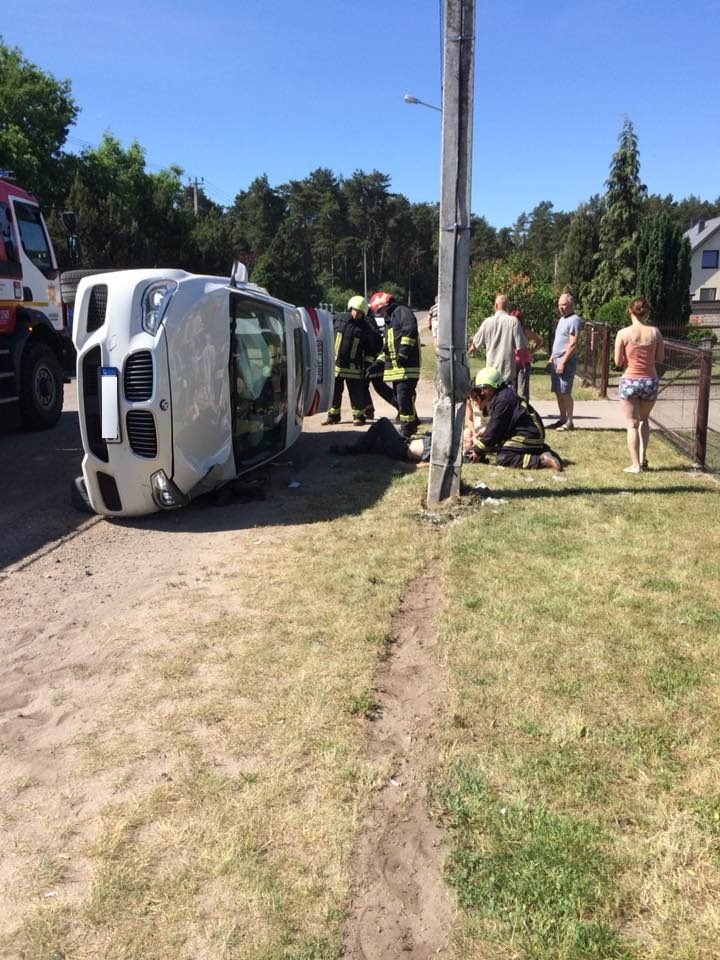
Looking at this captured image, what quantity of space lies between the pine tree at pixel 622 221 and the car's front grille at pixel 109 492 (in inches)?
1354

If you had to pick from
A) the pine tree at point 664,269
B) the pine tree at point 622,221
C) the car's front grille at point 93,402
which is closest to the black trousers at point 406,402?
the car's front grille at point 93,402

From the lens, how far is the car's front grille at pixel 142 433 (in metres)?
5.85

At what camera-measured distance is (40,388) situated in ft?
34.2

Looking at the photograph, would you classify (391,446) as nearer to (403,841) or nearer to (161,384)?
(161,384)

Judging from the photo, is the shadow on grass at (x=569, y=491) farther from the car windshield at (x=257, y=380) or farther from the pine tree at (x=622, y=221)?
the pine tree at (x=622, y=221)

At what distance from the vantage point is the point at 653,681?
365cm

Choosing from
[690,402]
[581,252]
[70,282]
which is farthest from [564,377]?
[581,252]

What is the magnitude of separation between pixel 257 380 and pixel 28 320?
455 centimetres

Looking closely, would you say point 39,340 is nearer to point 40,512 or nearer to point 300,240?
point 40,512

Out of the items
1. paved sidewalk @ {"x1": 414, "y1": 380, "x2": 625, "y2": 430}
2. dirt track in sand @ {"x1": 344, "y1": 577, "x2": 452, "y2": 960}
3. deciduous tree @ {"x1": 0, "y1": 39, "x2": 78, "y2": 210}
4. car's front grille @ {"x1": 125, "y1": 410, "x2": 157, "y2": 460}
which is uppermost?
deciduous tree @ {"x1": 0, "y1": 39, "x2": 78, "y2": 210}

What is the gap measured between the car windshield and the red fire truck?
3910 millimetres

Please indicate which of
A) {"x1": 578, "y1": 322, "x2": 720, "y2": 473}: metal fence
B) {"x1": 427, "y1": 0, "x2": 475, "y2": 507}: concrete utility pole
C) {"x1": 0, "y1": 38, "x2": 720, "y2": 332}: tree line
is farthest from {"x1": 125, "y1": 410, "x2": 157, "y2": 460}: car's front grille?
{"x1": 0, "y1": 38, "x2": 720, "y2": 332}: tree line

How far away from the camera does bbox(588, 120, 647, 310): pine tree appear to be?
36.2m

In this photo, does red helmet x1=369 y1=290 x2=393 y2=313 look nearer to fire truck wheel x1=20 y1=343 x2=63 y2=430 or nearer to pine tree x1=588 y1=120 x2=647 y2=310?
fire truck wheel x1=20 y1=343 x2=63 y2=430
